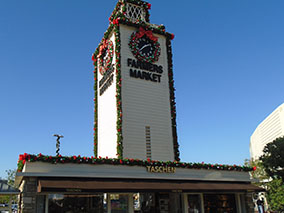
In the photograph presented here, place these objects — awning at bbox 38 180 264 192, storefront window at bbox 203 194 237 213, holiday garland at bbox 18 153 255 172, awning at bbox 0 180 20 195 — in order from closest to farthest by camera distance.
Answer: awning at bbox 38 180 264 192
holiday garland at bbox 18 153 255 172
awning at bbox 0 180 20 195
storefront window at bbox 203 194 237 213

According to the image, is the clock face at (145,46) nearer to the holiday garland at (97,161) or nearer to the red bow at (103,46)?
the red bow at (103,46)

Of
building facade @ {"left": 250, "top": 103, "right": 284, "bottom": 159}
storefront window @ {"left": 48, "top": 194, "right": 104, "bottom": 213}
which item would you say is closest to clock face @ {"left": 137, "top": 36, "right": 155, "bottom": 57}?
storefront window @ {"left": 48, "top": 194, "right": 104, "bottom": 213}

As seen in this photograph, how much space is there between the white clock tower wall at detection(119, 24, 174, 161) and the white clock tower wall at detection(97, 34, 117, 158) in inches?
35.8

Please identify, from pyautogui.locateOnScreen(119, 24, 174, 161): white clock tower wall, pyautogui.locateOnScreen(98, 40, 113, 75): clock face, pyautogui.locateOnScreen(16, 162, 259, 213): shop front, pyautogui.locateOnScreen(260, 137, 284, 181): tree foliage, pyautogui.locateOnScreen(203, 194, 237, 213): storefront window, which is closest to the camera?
pyautogui.locateOnScreen(16, 162, 259, 213): shop front

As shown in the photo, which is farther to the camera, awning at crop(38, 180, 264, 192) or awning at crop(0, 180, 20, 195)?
awning at crop(0, 180, 20, 195)

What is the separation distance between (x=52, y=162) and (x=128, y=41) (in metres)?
11.9

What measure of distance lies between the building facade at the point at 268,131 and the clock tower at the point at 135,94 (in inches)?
2395

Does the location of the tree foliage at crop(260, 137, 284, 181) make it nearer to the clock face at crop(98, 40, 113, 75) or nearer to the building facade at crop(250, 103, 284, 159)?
the clock face at crop(98, 40, 113, 75)

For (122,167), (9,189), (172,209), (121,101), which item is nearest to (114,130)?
(121,101)

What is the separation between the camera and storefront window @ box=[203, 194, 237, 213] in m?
18.0

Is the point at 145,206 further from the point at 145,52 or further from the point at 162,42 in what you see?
the point at 162,42

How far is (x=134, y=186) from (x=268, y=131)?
254 feet

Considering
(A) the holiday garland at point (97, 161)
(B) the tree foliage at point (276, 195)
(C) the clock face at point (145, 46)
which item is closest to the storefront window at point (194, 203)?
(A) the holiday garland at point (97, 161)

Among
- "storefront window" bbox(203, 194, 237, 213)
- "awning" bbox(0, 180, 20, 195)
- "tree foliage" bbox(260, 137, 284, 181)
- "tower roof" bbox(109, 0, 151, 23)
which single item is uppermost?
"tower roof" bbox(109, 0, 151, 23)
